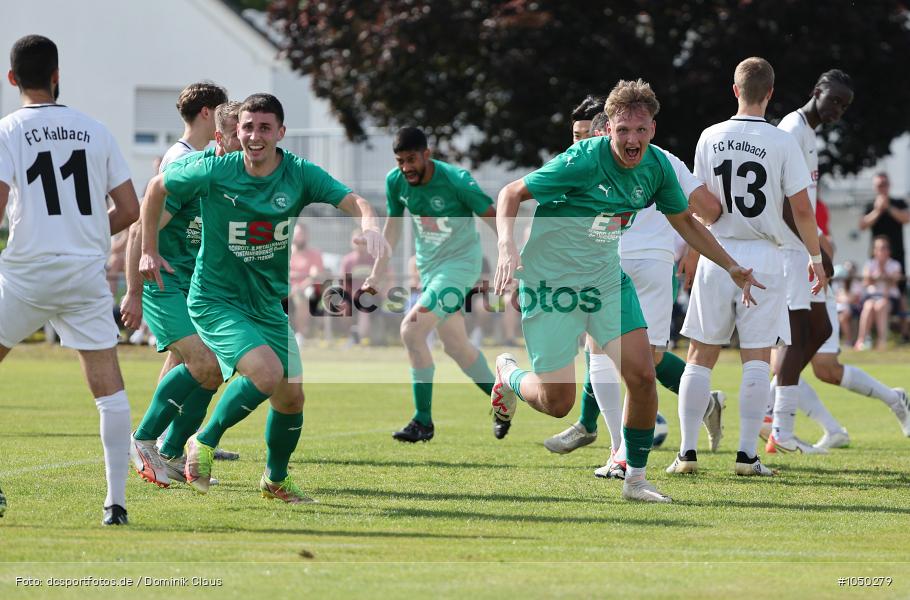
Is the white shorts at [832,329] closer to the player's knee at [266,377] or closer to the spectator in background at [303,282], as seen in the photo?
the player's knee at [266,377]

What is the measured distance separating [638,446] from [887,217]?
655 inches

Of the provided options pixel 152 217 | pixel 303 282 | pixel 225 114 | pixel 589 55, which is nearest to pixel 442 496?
pixel 152 217

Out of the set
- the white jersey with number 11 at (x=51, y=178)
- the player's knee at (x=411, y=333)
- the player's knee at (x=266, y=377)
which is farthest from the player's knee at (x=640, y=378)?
the player's knee at (x=411, y=333)

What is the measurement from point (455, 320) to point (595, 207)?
385 centimetres

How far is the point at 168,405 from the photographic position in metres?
8.09

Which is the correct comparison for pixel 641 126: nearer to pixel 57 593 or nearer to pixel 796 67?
pixel 57 593

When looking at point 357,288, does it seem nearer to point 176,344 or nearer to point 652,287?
point 652,287

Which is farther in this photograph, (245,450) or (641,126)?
(245,450)

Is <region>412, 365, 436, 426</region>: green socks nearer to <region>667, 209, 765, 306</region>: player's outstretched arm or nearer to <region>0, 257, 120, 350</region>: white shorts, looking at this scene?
<region>667, 209, 765, 306</region>: player's outstretched arm

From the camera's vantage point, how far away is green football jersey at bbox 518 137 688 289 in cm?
748

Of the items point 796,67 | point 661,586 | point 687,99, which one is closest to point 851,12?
point 796,67

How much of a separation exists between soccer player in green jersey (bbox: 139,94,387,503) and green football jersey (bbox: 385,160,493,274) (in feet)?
11.4

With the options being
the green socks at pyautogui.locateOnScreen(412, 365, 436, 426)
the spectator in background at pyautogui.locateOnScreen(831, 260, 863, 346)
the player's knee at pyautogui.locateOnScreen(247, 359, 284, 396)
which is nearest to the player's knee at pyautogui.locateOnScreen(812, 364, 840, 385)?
the green socks at pyautogui.locateOnScreen(412, 365, 436, 426)

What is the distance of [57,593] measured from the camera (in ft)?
16.3
